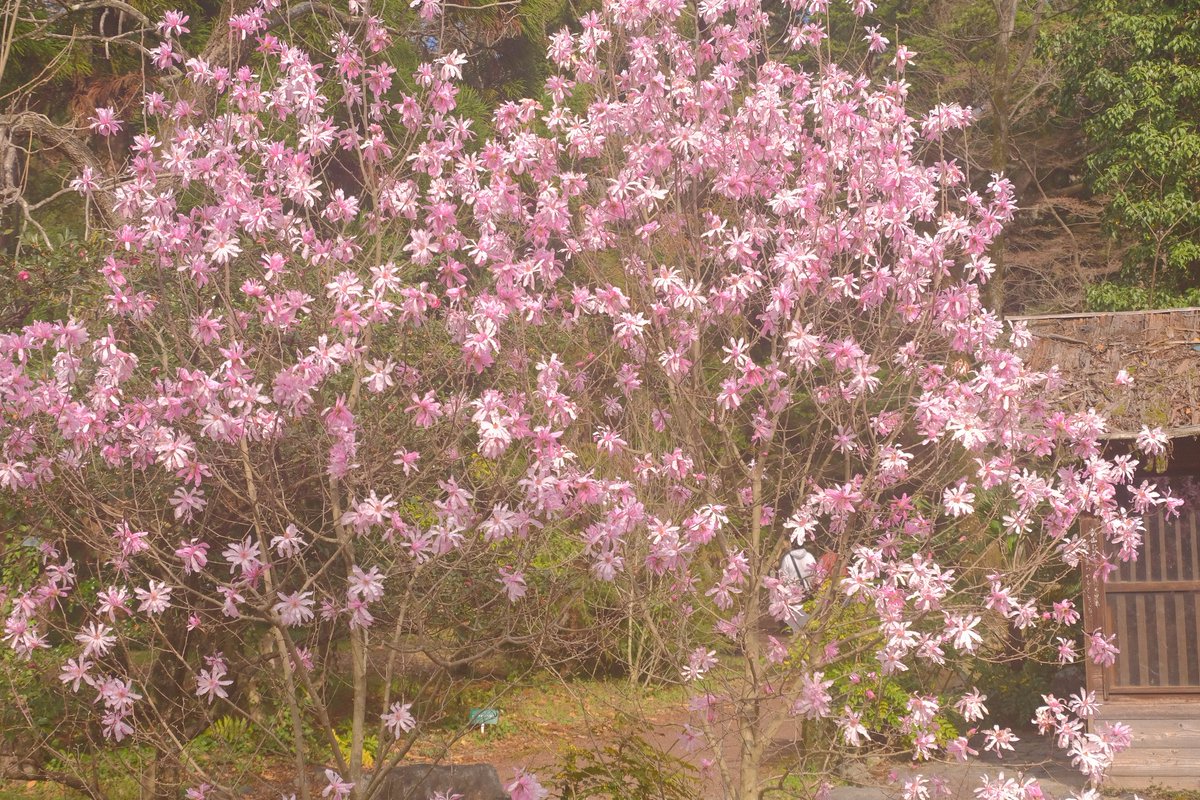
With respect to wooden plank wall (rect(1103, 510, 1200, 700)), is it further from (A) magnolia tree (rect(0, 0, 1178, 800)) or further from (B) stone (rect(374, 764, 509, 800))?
(B) stone (rect(374, 764, 509, 800))

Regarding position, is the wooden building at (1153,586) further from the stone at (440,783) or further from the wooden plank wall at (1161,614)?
the stone at (440,783)

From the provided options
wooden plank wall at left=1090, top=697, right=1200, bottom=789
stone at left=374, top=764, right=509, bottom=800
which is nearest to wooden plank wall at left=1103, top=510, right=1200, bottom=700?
wooden plank wall at left=1090, top=697, right=1200, bottom=789

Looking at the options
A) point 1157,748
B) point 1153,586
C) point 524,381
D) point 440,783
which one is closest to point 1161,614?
point 1153,586

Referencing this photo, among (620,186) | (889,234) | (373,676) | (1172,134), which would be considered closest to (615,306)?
(620,186)

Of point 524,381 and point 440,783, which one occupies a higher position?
point 524,381

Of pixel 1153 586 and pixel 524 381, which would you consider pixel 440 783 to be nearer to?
pixel 524 381

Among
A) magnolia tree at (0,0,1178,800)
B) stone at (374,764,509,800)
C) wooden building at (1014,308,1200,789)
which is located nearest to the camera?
magnolia tree at (0,0,1178,800)

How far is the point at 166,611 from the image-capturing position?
704 centimetres

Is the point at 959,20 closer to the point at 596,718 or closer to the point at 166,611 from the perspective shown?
the point at 596,718

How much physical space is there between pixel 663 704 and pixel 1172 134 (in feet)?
37.7

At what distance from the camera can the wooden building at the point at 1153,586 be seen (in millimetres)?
9289

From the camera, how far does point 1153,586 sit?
385 inches

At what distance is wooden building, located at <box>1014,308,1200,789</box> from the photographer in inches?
366

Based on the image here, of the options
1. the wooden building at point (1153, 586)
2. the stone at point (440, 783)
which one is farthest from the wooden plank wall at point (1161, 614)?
the stone at point (440, 783)
